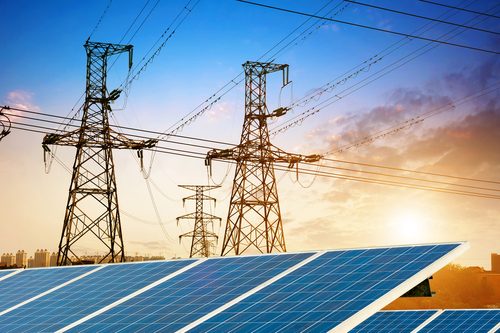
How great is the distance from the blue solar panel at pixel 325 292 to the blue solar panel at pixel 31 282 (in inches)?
459

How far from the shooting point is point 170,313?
18.8 meters

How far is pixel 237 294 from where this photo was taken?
19281 millimetres

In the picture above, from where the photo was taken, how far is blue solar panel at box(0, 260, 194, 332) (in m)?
21.1

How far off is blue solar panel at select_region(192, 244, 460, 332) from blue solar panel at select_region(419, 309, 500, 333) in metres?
15.2

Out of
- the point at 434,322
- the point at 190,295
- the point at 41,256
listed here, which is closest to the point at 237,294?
the point at 190,295

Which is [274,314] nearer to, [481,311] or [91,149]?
[481,311]

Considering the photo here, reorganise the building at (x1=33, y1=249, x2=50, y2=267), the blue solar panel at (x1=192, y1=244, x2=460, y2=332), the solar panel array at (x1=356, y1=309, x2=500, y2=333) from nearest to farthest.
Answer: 1. the blue solar panel at (x1=192, y1=244, x2=460, y2=332)
2. the solar panel array at (x1=356, y1=309, x2=500, y2=333)
3. the building at (x1=33, y1=249, x2=50, y2=267)

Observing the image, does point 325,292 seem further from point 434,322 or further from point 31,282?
point 434,322

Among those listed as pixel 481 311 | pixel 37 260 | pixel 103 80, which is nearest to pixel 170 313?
pixel 481 311

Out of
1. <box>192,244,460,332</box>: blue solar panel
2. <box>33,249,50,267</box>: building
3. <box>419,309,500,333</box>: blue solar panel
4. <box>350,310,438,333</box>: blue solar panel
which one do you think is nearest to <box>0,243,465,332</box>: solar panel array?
<box>192,244,460,332</box>: blue solar panel

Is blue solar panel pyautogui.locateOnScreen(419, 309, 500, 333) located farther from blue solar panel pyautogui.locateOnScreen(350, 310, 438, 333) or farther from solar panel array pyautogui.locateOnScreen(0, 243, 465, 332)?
solar panel array pyautogui.locateOnScreen(0, 243, 465, 332)

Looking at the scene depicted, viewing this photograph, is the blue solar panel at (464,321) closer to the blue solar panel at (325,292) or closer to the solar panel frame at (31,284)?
the blue solar panel at (325,292)

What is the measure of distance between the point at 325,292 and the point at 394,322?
1844 cm

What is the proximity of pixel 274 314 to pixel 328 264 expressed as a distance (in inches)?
161
